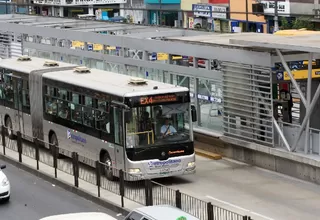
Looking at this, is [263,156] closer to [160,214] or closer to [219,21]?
[160,214]

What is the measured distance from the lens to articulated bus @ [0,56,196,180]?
2242 centimetres

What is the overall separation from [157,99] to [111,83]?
2.22 meters

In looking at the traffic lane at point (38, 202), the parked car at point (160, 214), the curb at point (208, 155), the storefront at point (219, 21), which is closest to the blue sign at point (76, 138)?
the traffic lane at point (38, 202)

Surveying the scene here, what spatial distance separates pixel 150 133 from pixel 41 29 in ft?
56.5

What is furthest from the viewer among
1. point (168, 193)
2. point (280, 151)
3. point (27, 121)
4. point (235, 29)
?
point (235, 29)

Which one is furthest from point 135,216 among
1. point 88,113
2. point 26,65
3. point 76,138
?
point 26,65

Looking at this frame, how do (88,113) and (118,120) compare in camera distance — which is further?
(88,113)

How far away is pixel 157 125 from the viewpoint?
2258 centimetres

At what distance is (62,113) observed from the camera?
2644 centimetres

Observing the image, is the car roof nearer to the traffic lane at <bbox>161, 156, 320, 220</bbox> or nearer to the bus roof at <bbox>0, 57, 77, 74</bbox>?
the traffic lane at <bbox>161, 156, 320, 220</bbox>

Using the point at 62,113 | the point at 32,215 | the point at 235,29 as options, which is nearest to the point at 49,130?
the point at 62,113

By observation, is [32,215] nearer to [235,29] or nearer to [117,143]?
[117,143]

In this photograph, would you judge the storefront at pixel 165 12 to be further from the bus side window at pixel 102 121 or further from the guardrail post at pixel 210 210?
the guardrail post at pixel 210 210

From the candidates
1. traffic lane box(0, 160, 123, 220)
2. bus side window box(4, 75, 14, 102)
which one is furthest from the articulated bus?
bus side window box(4, 75, 14, 102)
